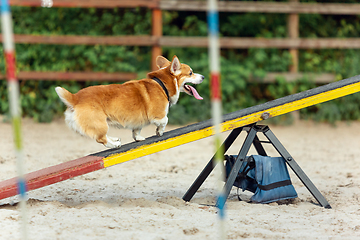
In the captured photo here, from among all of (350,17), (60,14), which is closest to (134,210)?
(60,14)

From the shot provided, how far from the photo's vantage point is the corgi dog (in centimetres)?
338

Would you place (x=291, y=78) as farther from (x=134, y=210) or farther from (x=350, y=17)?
(x=134, y=210)

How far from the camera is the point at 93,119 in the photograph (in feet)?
11.0

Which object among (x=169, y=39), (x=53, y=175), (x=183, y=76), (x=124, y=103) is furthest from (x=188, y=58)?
(x=53, y=175)

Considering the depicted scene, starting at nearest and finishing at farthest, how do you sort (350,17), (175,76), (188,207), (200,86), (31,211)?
1. (31,211)
2. (188,207)
3. (175,76)
4. (200,86)
5. (350,17)

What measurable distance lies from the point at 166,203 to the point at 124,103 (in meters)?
0.97

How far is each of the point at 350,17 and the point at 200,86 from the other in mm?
4127

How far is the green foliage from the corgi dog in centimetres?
406

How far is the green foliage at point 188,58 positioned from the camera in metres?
8.16

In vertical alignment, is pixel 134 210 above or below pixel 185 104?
below

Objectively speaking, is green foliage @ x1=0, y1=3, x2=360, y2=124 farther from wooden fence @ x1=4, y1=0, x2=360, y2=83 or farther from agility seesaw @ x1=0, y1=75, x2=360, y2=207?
agility seesaw @ x1=0, y1=75, x2=360, y2=207

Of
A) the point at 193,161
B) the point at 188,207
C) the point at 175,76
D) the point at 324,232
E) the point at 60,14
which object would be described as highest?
the point at 60,14

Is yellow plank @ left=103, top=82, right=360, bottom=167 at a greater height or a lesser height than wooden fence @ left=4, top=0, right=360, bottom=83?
lesser

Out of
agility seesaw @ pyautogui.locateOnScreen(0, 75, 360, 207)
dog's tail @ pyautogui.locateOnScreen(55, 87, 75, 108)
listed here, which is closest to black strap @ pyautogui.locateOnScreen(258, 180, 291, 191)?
agility seesaw @ pyautogui.locateOnScreen(0, 75, 360, 207)
